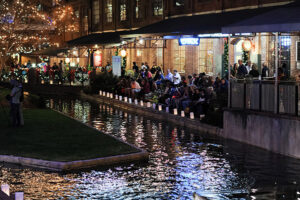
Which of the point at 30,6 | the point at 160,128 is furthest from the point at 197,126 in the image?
the point at 30,6

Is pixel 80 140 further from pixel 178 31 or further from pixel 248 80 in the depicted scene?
pixel 178 31

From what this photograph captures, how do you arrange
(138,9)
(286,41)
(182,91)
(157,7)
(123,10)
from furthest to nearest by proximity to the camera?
(123,10) < (138,9) < (157,7) < (286,41) < (182,91)

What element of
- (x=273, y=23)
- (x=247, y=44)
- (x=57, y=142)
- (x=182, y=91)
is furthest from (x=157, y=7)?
(x=57, y=142)

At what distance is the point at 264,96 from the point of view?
54.1 feet

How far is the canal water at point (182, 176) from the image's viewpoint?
11.0 m

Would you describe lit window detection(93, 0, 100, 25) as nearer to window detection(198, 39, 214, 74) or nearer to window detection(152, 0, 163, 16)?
window detection(152, 0, 163, 16)

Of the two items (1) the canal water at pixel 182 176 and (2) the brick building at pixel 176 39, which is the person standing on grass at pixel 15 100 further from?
(2) the brick building at pixel 176 39

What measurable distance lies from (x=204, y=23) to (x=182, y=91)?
20.4 ft

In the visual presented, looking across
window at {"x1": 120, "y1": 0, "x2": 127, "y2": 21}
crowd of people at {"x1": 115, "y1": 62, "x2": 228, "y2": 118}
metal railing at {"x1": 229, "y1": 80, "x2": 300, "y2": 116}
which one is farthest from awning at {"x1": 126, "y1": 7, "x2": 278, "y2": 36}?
window at {"x1": 120, "y1": 0, "x2": 127, "y2": 21}

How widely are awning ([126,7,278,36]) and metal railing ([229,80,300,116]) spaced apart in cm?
708

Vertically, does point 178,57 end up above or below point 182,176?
above

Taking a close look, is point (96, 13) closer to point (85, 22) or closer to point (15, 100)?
point (85, 22)

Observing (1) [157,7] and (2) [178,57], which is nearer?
(2) [178,57]

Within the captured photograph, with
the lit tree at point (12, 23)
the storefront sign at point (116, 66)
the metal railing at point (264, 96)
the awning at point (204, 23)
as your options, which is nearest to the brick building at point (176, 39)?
the awning at point (204, 23)
